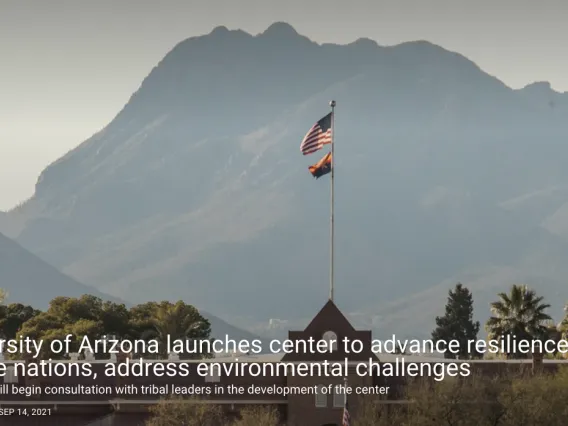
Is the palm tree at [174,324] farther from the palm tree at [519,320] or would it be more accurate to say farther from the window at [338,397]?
the window at [338,397]

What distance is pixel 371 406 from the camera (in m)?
106

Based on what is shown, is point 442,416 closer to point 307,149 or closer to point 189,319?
point 307,149

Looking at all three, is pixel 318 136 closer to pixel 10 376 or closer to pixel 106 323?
pixel 10 376

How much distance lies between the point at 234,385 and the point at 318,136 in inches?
723

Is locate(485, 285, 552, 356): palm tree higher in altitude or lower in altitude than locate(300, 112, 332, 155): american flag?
lower

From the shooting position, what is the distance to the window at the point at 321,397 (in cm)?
11338

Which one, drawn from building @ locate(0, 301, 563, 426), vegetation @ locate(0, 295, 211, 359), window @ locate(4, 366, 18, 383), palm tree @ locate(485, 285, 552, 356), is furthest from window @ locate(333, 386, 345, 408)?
vegetation @ locate(0, 295, 211, 359)

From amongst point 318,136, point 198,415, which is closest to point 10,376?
point 198,415

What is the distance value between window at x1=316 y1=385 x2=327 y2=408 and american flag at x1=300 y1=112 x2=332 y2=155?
1647 centimetres

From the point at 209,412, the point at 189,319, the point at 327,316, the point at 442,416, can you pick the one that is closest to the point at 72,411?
the point at 209,412

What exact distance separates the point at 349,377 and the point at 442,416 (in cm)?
1652

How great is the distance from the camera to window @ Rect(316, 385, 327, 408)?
113375 mm

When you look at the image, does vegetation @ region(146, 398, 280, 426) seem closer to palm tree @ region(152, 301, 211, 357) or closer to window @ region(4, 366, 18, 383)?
window @ region(4, 366, 18, 383)

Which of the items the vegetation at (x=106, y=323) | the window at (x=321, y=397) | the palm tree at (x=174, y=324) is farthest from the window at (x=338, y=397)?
the palm tree at (x=174, y=324)
